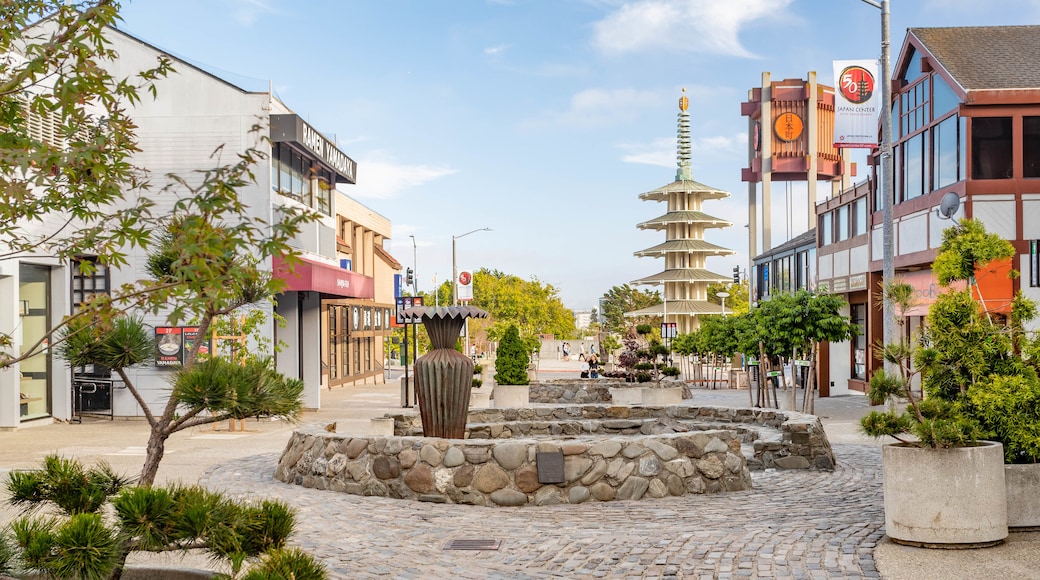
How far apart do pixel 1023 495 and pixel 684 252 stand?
244 ft

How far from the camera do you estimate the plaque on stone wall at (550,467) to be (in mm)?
11102

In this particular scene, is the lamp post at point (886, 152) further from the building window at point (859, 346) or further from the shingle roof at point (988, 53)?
the building window at point (859, 346)

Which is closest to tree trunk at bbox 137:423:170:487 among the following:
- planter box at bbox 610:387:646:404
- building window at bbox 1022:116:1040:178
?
planter box at bbox 610:387:646:404

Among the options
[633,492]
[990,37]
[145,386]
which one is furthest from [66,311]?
[990,37]

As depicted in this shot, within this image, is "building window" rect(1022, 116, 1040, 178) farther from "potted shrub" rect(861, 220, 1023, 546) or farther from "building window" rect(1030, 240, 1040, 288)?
"potted shrub" rect(861, 220, 1023, 546)

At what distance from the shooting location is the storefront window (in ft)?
75.6

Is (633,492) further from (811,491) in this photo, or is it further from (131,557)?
(131,557)

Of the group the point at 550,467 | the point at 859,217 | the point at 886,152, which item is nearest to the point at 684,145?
the point at 859,217

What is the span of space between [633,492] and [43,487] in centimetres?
720

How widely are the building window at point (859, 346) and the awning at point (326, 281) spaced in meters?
16.8

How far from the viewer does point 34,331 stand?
23.7 meters

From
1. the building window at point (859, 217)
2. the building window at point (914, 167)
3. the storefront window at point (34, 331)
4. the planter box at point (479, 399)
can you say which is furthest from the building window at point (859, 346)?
the storefront window at point (34, 331)

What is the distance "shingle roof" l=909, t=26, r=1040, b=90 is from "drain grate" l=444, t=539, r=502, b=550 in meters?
21.9

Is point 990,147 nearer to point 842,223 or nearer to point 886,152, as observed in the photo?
point 886,152
